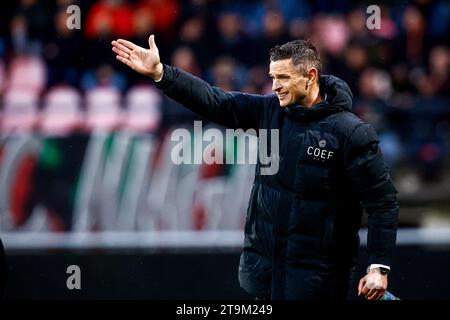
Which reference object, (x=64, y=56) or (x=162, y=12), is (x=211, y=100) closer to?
(x=64, y=56)

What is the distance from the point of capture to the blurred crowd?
8.00 metres

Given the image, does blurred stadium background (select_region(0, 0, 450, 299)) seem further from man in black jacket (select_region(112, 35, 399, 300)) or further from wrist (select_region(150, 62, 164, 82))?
wrist (select_region(150, 62, 164, 82))

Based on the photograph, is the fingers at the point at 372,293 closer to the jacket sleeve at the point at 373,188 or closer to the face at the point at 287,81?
the jacket sleeve at the point at 373,188

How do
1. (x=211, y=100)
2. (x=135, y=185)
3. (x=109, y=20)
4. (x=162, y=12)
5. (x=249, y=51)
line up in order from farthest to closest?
(x=162, y=12)
(x=109, y=20)
(x=249, y=51)
(x=135, y=185)
(x=211, y=100)

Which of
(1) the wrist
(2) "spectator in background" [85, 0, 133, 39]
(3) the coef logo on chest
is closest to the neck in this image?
(3) the coef logo on chest

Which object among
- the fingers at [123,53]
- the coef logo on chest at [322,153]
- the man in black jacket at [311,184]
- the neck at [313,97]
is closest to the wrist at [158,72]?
the man in black jacket at [311,184]

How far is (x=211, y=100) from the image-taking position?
513 cm

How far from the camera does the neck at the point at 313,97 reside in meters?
5.08

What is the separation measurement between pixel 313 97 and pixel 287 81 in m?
0.18

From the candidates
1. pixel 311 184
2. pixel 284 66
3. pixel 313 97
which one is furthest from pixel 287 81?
pixel 311 184

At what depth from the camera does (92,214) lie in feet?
25.4

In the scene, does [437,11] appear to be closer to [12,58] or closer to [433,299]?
[433,299]

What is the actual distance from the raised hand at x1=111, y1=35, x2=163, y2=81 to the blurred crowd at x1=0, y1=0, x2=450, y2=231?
9.41ft
